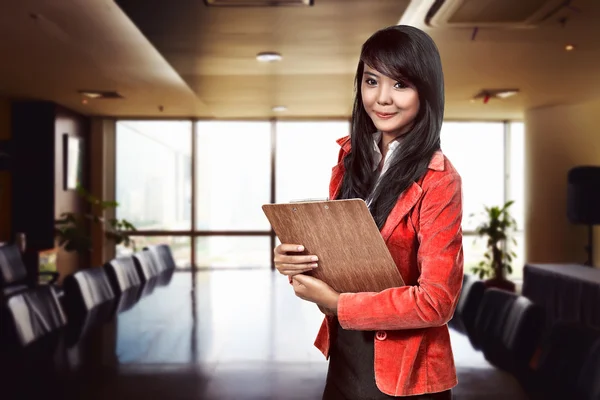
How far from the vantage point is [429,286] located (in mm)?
787

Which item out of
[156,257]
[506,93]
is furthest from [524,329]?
[506,93]

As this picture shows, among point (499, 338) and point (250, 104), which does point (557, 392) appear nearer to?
point (499, 338)

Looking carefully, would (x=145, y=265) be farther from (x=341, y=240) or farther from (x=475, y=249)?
(x=475, y=249)

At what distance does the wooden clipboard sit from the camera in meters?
0.79

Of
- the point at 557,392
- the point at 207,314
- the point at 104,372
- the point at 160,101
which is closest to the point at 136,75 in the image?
the point at 160,101

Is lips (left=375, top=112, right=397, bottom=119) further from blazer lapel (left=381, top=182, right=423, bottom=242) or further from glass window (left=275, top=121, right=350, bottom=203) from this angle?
glass window (left=275, top=121, right=350, bottom=203)

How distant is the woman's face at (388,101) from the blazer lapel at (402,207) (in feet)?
0.39

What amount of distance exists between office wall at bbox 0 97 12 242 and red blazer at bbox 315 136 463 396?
6.84 metres

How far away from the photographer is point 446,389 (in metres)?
0.87

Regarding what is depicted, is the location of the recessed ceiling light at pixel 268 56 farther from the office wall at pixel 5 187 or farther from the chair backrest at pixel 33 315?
the office wall at pixel 5 187

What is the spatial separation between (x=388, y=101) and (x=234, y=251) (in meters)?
7.89

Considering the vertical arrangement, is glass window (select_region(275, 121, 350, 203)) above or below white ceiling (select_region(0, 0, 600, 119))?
below

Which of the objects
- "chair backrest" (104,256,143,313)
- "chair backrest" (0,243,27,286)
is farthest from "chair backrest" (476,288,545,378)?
"chair backrest" (0,243,27,286)

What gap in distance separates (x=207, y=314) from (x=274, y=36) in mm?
2029
